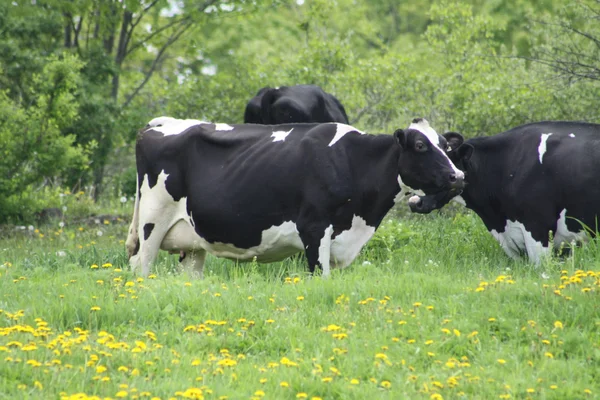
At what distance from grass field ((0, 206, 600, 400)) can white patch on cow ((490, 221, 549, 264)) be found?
0.54m

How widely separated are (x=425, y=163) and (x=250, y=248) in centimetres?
201

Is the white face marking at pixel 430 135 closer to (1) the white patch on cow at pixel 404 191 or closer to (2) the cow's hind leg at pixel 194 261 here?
(1) the white patch on cow at pixel 404 191

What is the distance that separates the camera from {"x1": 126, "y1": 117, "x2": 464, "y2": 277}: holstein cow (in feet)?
32.0

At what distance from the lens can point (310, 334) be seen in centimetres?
736

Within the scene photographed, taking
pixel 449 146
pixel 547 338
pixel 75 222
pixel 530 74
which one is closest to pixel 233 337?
pixel 547 338

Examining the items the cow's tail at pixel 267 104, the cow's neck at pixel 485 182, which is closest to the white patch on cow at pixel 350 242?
the cow's neck at pixel 485 182

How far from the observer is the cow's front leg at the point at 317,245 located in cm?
970

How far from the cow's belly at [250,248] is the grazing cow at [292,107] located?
289 centimetres

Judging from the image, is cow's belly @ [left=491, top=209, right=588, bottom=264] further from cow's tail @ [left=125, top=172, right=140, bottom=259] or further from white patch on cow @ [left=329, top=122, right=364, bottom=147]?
cow's tail @ [left=125, top=172, right=140, bottom=259]

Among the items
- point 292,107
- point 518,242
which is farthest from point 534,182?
point 292,107

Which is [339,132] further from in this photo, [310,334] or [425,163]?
[310,334]

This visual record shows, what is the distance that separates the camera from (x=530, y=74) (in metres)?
18.5

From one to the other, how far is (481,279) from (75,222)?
31.1ft

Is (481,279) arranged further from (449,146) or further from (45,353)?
(45,353)
